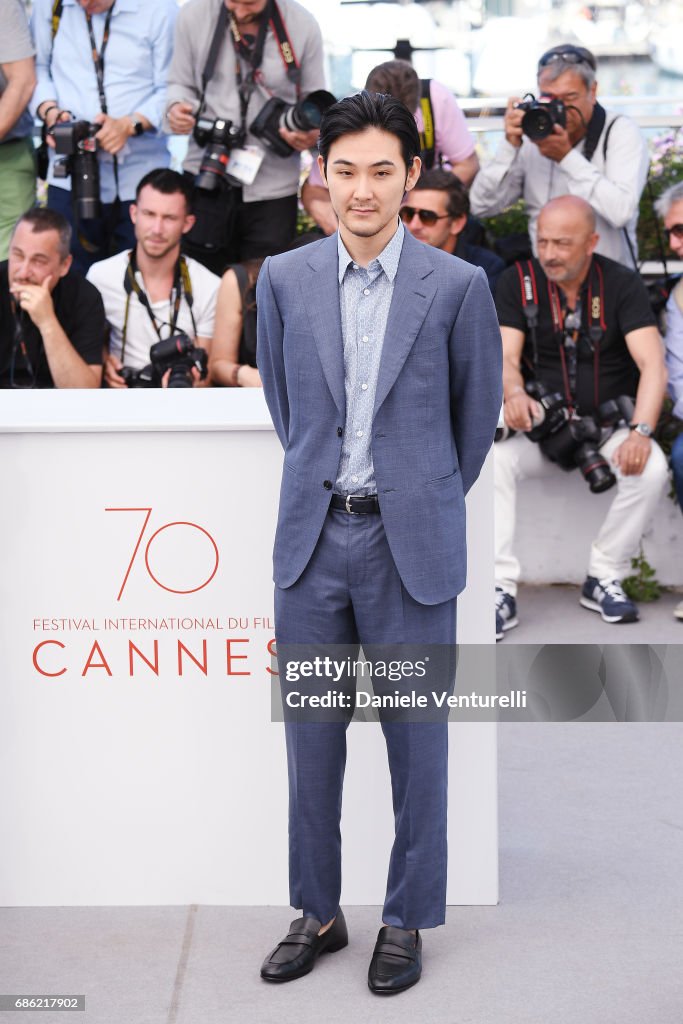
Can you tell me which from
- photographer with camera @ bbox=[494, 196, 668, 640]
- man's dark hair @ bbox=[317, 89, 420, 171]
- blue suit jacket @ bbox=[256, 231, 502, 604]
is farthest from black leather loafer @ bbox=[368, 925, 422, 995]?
photographer with camera @ bbox=[494, 196, 668, 640]

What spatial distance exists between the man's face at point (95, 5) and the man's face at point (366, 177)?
3.20m

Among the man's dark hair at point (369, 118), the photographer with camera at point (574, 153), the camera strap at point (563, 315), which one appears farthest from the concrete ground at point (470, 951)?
the photographer with camera at point (574, 153)

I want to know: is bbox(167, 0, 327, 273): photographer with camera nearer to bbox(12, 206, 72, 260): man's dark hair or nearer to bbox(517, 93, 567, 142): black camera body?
bbox(12, 206, 72, 260): man's dark hair

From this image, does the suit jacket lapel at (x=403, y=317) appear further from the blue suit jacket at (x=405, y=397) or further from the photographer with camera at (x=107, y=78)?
the photographer with camera at (x=107, y=78)

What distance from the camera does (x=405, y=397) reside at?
2.65m

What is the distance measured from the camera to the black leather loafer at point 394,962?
2.77 m

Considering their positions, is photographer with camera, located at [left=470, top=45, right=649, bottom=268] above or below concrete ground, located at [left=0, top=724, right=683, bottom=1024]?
above

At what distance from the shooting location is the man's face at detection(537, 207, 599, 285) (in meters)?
5.18

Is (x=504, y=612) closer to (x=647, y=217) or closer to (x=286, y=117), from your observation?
(x=286, y=117)

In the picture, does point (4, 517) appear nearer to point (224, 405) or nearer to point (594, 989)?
point (224, 405)

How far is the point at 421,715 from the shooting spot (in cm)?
278

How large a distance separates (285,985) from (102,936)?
46cm

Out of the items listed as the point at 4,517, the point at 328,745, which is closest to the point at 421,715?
the point at 328,745

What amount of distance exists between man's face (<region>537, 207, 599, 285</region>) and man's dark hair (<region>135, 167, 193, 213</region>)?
1347mm
